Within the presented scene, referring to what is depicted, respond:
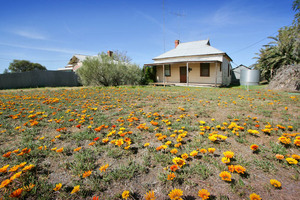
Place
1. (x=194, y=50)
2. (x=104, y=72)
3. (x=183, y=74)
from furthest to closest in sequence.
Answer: (x=194, y=50) → (x=183, y=74) → (x=104, y=72)

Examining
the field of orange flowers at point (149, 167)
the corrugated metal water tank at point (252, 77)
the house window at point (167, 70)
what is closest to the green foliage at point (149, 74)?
the house window at point (167, 70)

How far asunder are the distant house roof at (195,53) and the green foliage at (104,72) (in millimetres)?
6140

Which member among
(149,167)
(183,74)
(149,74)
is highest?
(149,74)

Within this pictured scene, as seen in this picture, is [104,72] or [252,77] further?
[252,77]

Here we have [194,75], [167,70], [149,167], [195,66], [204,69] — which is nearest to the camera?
[149,167]

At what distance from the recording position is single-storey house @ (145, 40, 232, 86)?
15.2 meters

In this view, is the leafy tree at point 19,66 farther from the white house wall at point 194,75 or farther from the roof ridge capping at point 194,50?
the white house wall at point 194,75

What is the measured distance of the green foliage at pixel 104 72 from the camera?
12.0 metres

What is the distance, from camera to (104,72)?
40.8ft

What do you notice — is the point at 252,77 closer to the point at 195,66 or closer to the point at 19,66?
the point at 195,66

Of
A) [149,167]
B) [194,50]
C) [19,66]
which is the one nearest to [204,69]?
[194,50]

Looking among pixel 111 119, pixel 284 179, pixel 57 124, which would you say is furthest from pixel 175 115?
pixel 57 124

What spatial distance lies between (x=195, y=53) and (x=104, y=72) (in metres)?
10.7

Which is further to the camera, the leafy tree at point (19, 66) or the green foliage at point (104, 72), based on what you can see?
the leafy tree at point (19, 66)
